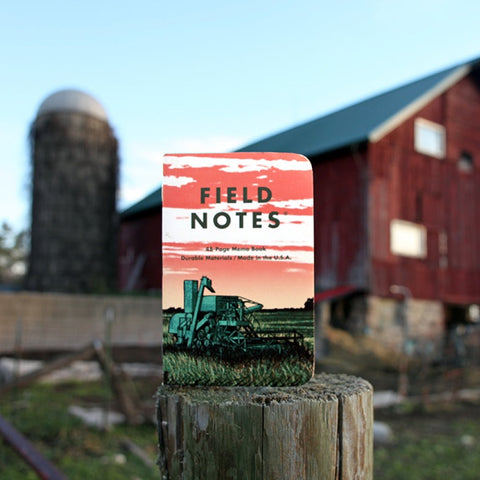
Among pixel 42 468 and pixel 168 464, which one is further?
pixel 42 468

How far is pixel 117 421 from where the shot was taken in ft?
24.0

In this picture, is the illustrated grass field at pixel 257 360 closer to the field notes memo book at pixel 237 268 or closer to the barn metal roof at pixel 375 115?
the field notes memo book at pixel 237 268

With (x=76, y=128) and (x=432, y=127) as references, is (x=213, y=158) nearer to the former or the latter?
(x=432, y=127)

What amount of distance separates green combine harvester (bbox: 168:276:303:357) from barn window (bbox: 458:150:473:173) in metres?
16.8

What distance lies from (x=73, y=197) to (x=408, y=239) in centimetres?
1028

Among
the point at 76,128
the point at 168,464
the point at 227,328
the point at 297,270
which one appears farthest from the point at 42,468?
the point at 76,128

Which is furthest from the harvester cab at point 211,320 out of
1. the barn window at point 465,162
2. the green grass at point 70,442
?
the barn window at point 465,162

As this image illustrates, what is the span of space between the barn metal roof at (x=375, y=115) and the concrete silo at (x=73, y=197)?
14.1 ft

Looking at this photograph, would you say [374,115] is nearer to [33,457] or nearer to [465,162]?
[465,162]

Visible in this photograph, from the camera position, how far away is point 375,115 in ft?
44.5

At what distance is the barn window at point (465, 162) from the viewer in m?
16.8

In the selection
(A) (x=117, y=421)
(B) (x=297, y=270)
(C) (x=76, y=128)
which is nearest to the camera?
(B) (x=297, y=270)

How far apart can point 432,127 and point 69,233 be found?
11518mm

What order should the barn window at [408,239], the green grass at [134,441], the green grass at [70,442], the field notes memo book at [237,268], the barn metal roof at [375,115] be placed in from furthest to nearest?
the barn window at [408,239] → the barn metal roof at [375,115] → the green grass at [134,441] → the green grass at [70,442] → the field notes memo book at [237,268]
